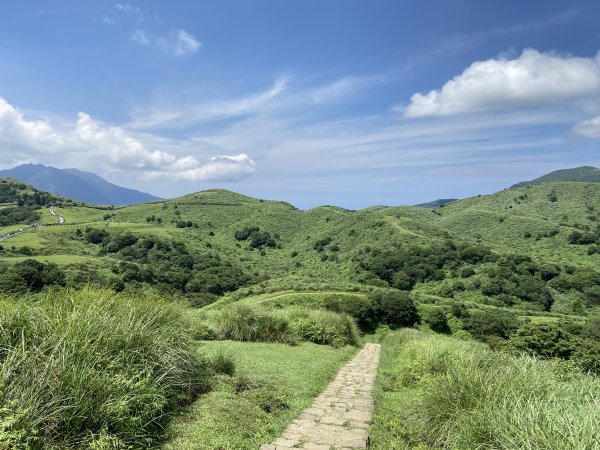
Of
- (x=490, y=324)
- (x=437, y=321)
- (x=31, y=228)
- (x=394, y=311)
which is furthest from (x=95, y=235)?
(x=490, y=324)

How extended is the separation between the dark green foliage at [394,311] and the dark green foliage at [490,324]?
5621mm

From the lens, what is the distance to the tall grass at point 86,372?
15.5ft

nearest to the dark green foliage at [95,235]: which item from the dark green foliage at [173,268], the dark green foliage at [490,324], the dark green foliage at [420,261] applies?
the dark green foliage at [173,268]

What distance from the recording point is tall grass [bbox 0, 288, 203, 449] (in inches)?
187

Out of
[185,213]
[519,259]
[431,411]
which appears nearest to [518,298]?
[519,259]

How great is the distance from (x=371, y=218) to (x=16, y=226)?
9459 centimetres

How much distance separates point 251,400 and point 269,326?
887cm

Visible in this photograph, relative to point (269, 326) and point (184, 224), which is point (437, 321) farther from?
point (184, 224)

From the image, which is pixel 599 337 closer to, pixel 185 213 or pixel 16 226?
pixel 185 213

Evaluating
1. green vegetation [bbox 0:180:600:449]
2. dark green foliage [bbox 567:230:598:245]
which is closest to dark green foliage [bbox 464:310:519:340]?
green vegetation [bbox 0:180:600:449]

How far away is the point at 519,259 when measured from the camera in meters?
66.5

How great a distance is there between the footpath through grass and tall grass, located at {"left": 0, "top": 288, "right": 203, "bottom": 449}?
478 millimetres

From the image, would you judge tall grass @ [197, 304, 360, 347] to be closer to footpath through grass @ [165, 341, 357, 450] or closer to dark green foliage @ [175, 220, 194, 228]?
footpath through grass @ [165, 341, 357, 450]

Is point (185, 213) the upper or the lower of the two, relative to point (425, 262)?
upper
